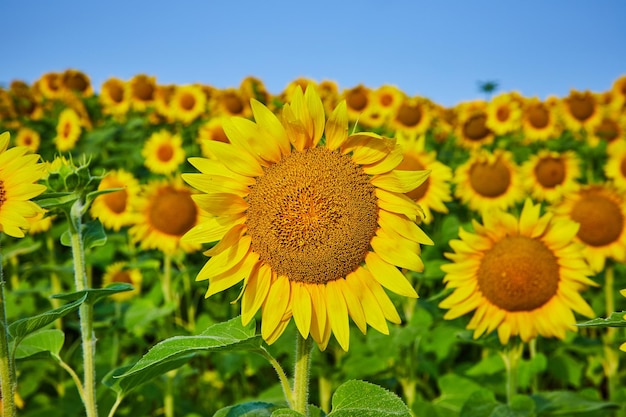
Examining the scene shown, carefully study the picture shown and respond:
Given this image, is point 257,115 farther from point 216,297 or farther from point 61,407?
point 216,297

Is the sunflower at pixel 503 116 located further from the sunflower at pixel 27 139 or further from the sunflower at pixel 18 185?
the sunflower at pixel 18 185

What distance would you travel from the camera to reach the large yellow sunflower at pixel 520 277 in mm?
2840

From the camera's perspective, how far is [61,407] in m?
3.87

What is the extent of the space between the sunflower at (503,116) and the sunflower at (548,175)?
198 cm

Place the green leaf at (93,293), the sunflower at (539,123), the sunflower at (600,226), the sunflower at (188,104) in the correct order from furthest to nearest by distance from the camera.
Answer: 1. the sunflower at (188,104)
2. the sunflower at (539,123)
3. the sunflower at (600,226)
4. the green leaf at (93,293)

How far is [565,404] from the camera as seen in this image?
2.87m

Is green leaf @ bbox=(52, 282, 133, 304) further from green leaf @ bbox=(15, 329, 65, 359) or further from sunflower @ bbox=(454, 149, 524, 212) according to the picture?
sunflower @ bbox=(454, 149, 524, 212)

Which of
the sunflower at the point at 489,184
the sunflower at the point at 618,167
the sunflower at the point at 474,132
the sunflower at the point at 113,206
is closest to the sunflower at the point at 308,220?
the sunflower at the point at 489,184

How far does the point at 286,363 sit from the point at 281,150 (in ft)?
10.5

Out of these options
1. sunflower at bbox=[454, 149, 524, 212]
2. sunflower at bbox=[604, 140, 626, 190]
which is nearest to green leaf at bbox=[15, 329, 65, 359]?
sunflower at bbox=[454, 149, 524, 212]

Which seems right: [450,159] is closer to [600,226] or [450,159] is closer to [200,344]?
[600,226]

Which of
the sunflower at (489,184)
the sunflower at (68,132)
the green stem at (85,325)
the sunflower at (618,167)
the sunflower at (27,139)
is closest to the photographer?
the green stem at (85,325)

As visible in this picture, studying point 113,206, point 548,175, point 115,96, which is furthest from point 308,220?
point 115,96

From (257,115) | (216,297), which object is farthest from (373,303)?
(216,297)
